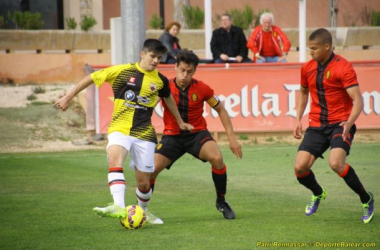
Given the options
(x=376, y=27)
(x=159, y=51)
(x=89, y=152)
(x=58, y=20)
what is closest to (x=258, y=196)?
(x=159, y=51)

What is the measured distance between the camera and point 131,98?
927 centimetres

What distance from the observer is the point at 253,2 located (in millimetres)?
29672

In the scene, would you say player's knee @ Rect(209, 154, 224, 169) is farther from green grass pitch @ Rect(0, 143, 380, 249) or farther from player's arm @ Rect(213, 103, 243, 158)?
green grass pitch @ Rect(0, 143, 380, 249)

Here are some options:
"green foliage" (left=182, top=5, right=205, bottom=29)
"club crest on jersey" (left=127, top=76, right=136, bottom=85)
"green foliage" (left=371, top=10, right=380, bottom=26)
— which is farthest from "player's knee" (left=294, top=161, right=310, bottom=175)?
"green foliage" (left=371, top=10, right=380, bottom=26)

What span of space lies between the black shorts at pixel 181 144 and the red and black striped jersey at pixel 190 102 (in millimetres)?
68

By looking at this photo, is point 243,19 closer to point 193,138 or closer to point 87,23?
point 87,23

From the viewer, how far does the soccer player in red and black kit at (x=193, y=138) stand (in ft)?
32.3

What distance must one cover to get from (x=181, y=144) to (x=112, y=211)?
5.33 feet

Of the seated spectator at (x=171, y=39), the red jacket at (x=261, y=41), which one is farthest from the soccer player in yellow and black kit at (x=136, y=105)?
the red jacket at (x=261, y=41)

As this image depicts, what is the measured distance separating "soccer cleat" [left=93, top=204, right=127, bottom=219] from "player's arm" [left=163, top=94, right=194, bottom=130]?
138 cm

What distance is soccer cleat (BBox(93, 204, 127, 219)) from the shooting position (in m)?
8.54

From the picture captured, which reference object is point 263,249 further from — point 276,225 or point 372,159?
point 372,159

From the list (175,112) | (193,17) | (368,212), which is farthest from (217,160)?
(193,17)

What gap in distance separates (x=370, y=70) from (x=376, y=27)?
23.3 feet
